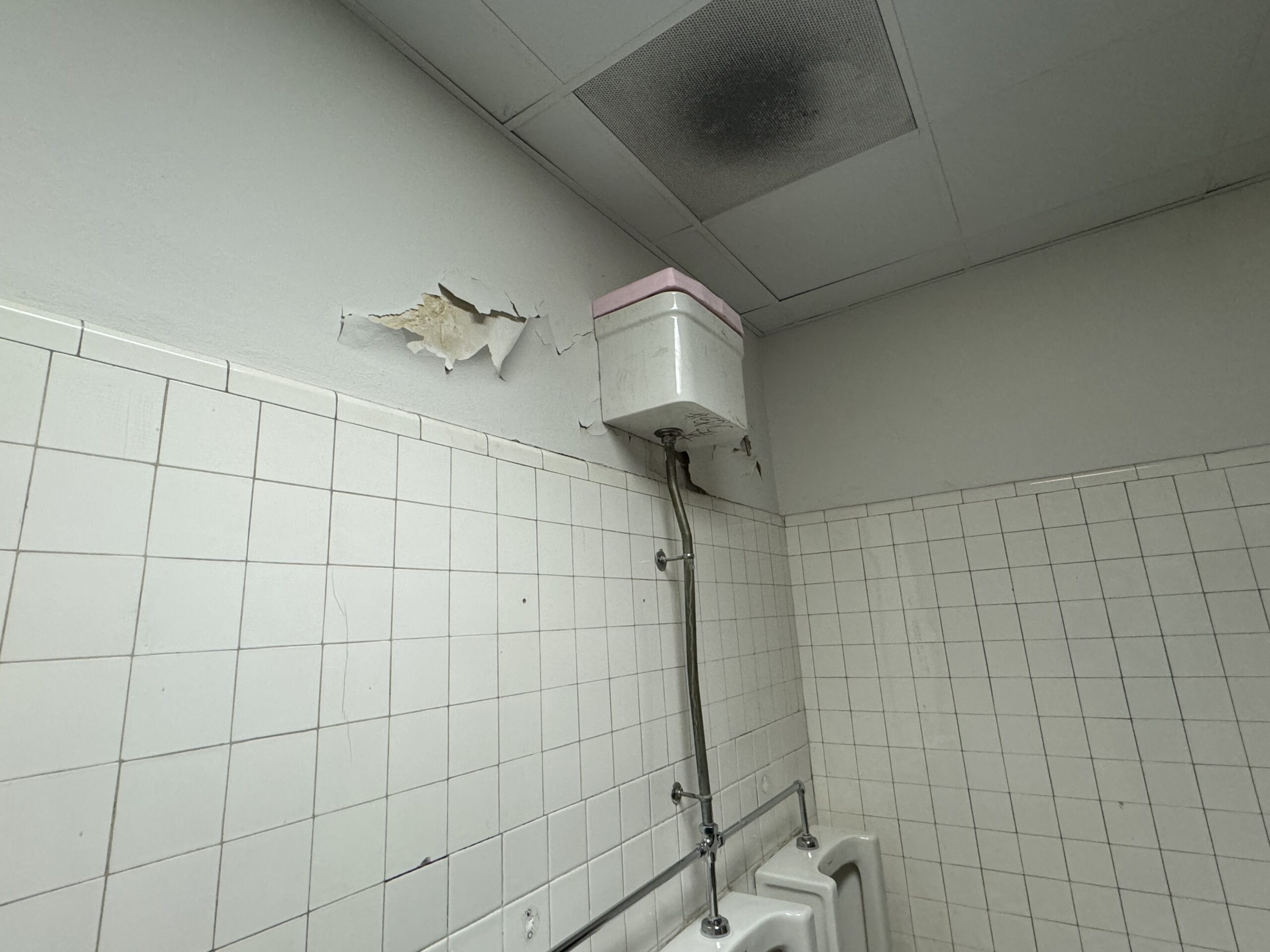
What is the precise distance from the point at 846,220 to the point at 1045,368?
2.43 ft

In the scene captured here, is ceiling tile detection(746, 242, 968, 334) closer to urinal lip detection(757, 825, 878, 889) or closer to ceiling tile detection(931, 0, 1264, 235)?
ceiling tile detection(931, 0, 1264, 235)

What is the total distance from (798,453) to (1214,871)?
1479 mm

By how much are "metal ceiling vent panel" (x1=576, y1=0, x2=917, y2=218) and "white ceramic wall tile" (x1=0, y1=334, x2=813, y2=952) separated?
0.74 meters

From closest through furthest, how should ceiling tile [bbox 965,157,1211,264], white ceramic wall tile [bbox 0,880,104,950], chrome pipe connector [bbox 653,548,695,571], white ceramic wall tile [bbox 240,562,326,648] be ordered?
white ceramic wall tile [bbox 0,880,104,950] → white ceramic wall tile [bbox 240,562,326,648] → chrome pipe connector [bbox 653,548,695,571] → ceiling tile [bbox 965,157,1211,264]

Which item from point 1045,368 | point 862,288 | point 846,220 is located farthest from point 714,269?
point 1045,368

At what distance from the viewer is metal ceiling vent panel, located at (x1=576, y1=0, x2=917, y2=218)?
45.0 inches

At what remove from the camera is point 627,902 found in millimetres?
1109

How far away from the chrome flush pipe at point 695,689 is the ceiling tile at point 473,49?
759 mm

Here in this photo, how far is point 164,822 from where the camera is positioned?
0.68m

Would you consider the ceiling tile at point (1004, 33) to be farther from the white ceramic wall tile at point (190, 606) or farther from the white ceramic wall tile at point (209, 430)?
the white ceramic wall tile at point (190, 606)

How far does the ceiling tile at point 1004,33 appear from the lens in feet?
3.75

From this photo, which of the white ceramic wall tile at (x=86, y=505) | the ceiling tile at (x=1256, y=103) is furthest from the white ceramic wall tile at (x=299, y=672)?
the ceiling tile at (x=1256, y=103)

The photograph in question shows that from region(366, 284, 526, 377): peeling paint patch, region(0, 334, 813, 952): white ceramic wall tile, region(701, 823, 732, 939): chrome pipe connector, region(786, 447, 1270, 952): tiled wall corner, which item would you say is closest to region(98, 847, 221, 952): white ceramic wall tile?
region(0, 334, 813, 952): white ceramic wall tile

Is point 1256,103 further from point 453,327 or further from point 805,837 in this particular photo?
point 805,837
